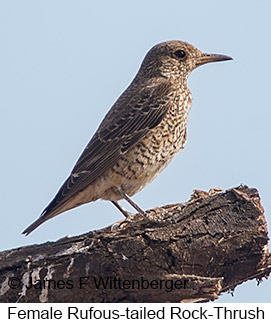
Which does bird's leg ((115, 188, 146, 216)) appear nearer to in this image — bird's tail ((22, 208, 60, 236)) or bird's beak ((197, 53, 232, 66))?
bird's tail ((22, 208, 60, 236))

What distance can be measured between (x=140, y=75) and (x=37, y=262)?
418 centimetres

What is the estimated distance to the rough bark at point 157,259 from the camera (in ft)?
24.1

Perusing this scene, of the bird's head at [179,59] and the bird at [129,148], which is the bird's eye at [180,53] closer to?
the bird's head at [179,59]

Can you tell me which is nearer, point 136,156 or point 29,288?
point 29,288

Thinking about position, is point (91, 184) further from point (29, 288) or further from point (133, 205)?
point (29, 288)

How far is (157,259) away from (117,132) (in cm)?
262

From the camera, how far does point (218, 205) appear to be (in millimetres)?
7988

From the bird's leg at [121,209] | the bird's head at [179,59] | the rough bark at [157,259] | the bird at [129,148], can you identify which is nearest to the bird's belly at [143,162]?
the bird at [129,148]

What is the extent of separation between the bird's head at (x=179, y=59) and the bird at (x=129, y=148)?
318mm

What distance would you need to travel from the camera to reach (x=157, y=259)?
754 centimetres

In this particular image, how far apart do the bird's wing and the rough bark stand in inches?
54.1

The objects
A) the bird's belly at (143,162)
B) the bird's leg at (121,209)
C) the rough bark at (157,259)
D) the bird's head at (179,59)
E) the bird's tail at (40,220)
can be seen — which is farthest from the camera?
the bird's head at (179,59)
